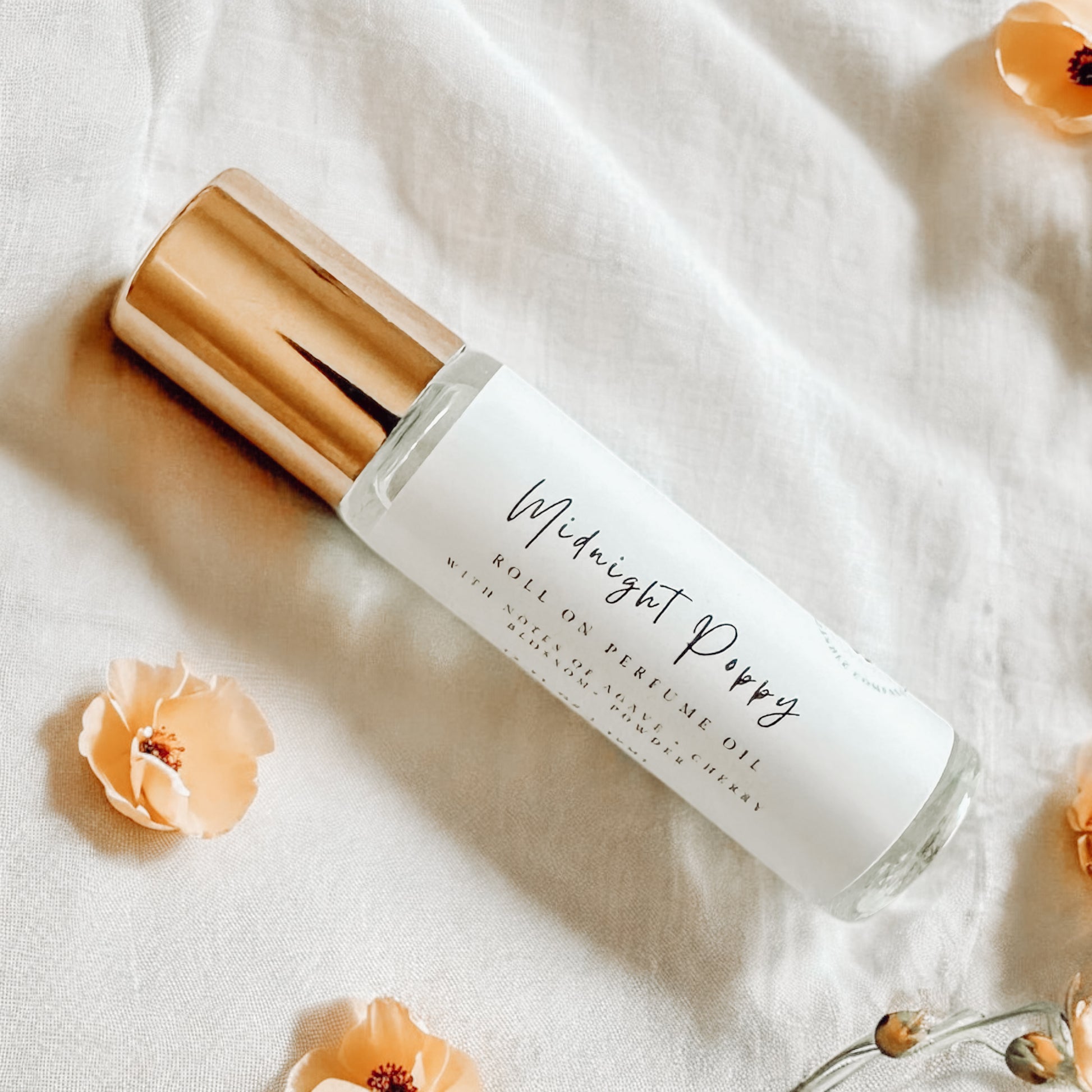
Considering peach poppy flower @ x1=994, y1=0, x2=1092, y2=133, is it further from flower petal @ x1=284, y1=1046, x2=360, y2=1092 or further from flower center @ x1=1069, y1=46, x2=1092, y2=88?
flower petal @ x1=284, y1=1046, x2=360, y2=1092

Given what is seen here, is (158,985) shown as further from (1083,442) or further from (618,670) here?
(1083,442)

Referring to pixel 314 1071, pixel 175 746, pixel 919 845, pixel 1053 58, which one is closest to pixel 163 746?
pixel 175 746

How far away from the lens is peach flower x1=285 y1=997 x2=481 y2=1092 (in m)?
0.43

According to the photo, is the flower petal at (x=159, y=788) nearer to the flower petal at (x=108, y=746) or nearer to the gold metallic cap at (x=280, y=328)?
the flower petal at (x=108, y=746)

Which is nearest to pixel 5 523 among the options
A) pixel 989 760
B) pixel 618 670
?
pixel 618 670

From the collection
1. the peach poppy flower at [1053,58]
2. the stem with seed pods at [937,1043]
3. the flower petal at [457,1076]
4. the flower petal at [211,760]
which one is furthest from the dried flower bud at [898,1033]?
the peach poppy flower at [1053,58]

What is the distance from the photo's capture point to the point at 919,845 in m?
0.45

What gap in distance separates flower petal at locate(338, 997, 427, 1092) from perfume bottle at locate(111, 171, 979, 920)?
137mm

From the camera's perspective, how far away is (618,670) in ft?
1.41

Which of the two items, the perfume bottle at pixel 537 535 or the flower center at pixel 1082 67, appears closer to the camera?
the perfume bottle at pixel 537 535

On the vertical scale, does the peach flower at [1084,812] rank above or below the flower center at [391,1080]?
above

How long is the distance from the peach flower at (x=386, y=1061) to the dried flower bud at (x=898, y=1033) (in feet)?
0.52

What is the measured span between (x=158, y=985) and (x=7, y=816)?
3.3 inches

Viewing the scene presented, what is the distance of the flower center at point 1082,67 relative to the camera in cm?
52
